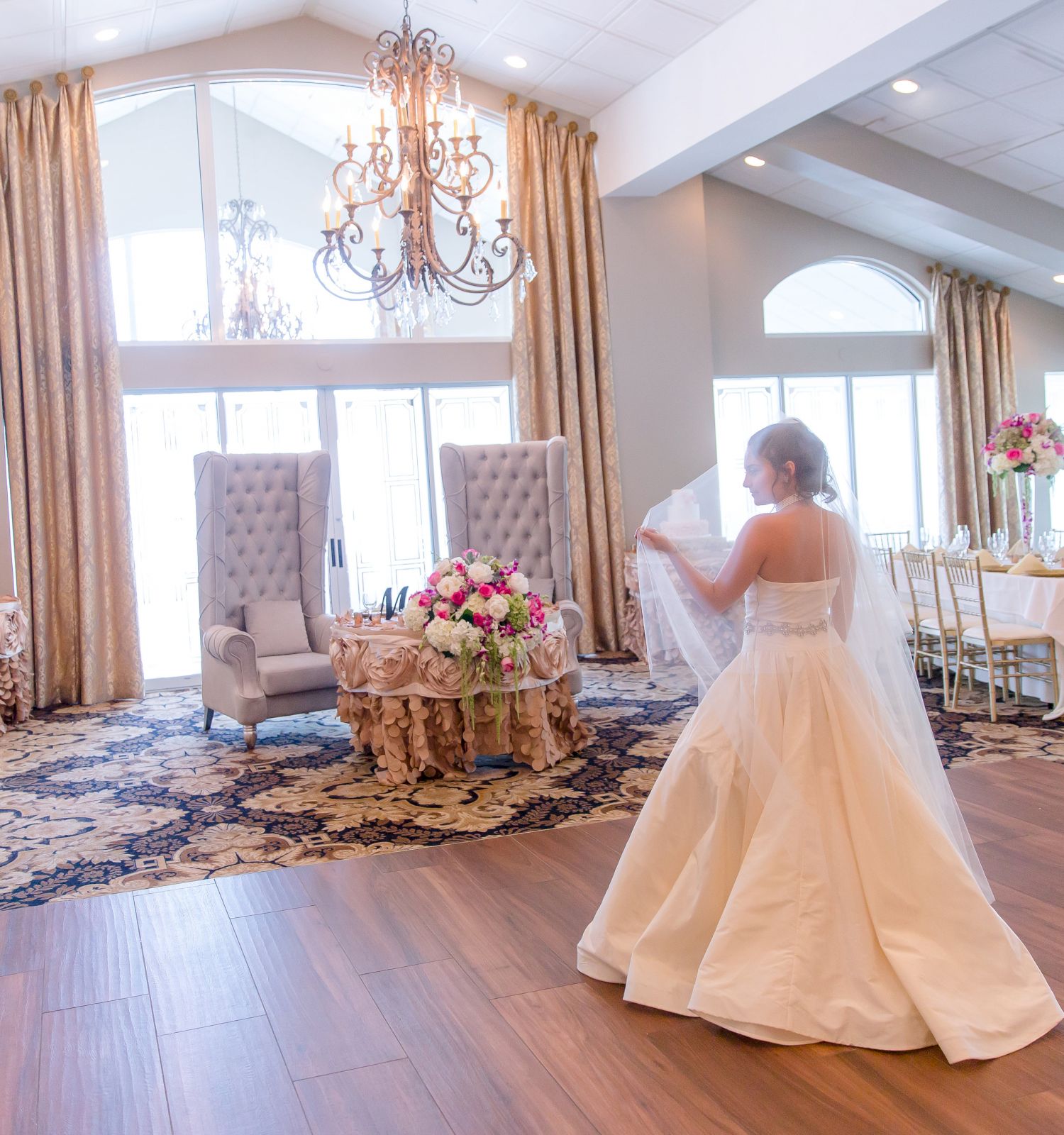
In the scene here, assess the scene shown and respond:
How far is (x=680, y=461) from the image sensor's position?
9180 millimetres

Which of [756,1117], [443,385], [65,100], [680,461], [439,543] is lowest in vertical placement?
[756,1117]

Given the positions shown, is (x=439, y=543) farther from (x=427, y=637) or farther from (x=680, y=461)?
(x=427, y=637)

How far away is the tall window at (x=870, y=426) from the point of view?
10141mm

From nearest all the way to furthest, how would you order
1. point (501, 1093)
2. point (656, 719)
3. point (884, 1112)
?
point (884, 1112), point (501, 1093), point (656, 719)

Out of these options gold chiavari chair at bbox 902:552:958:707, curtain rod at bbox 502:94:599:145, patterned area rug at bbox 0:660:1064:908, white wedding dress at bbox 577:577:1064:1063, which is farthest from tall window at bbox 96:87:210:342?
white wedding dress at bbox 577:577:1064:1063

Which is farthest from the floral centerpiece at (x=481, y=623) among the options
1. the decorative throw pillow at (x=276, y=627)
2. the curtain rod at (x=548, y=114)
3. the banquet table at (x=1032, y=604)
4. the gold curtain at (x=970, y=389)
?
the gold curtain at (x=970, y=389)

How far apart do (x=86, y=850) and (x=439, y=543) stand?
193 inches

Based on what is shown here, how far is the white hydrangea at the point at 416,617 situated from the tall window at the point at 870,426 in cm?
537

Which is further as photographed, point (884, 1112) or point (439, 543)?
point (439, 543)

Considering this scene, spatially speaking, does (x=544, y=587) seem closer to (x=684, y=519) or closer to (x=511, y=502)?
(x=511, y=502)

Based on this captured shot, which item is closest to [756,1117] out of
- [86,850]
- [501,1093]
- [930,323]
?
[501,1093]

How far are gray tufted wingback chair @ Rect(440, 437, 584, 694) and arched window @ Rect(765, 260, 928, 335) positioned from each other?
368cm

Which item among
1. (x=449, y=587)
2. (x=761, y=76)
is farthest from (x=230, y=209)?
(x=449, y=587)

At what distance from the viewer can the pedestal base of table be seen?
5.26 metres
